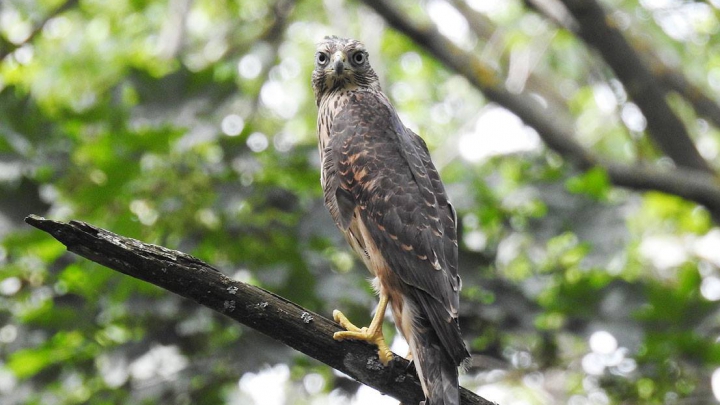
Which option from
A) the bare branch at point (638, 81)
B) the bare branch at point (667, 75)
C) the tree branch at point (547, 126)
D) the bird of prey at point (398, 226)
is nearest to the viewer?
the bird of prey at point (398, 226)

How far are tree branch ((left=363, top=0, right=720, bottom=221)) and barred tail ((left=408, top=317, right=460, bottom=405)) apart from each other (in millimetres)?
4206

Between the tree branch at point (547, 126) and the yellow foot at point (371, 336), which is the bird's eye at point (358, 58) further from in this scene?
the tree branch at point (547, 126)

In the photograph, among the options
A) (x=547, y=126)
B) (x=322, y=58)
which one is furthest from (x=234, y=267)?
(x=547, y=126)

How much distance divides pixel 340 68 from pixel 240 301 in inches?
74.9

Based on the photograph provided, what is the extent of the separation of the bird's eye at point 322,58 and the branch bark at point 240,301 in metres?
1.84

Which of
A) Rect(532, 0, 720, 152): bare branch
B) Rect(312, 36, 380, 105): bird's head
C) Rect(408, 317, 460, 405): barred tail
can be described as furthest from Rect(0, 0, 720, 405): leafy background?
Rect(532, 0, 720, 152): bare branch

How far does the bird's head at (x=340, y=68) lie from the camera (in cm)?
457

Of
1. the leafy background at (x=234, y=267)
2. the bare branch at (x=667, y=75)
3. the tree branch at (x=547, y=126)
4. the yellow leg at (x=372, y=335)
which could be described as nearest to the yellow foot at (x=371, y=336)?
the yellow leg at (x=372, y=335)

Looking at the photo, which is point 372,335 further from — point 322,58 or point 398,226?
point 322,58

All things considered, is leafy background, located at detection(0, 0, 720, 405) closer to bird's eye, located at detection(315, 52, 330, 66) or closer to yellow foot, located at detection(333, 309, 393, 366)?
bird's eye, located at detection(315, 52, 330, 66)

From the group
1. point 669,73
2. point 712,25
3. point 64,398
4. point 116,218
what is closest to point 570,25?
point 669,73

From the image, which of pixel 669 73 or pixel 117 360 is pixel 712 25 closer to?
pixel 669 73

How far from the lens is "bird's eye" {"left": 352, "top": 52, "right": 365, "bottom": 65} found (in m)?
4.63

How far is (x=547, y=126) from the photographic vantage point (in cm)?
747
